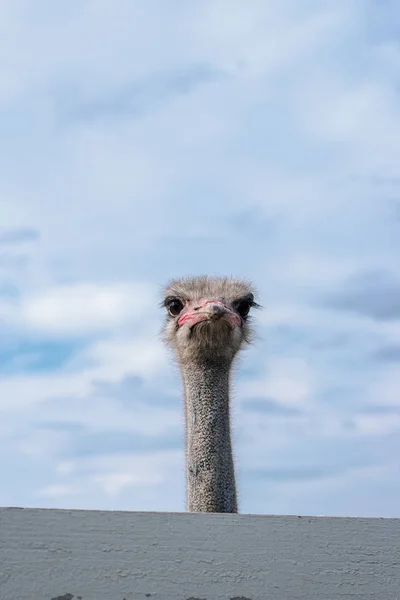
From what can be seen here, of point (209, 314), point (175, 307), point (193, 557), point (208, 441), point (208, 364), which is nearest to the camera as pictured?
point (193, 557)

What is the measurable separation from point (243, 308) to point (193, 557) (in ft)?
8.65

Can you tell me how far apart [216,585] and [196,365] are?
2.32 m

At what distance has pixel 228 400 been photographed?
5.91 m

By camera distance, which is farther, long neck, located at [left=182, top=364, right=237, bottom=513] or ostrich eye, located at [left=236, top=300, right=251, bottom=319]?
Result: ostrich eye, located at [left=236, top=300, right=251, bottom=319]

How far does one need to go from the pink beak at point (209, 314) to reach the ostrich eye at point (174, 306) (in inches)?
4.3

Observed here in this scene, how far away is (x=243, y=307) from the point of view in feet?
20.4

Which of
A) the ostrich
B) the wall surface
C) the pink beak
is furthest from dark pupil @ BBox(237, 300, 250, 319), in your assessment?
the wall surface

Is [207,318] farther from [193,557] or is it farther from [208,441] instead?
[193,557]

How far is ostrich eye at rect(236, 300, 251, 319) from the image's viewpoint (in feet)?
20.2

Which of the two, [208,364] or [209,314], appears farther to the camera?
[208,364]

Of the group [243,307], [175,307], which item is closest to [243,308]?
[243,307]

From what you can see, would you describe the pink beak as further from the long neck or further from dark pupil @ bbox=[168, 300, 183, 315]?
the long neck

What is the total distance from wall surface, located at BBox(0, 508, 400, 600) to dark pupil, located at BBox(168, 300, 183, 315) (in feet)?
7.51

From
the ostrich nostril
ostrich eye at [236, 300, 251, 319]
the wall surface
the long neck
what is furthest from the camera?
ostrich eye at [236, 300, 251, 319]
